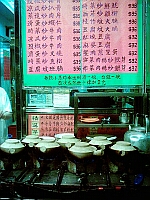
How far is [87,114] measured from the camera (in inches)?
256

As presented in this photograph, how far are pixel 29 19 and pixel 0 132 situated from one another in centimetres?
240

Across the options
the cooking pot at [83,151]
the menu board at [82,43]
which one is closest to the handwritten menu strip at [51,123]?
the menu board at [82,43]

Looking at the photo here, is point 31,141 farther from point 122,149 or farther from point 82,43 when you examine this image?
point 82,43

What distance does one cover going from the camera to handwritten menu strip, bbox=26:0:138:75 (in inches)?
119

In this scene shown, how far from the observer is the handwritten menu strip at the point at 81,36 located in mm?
3033

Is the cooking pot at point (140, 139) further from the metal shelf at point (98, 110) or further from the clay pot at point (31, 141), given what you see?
the clay pot at point (31, 141)

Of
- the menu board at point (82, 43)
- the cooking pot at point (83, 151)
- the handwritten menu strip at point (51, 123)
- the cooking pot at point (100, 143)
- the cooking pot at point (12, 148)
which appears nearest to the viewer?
the cooking pot at point (83, 151)

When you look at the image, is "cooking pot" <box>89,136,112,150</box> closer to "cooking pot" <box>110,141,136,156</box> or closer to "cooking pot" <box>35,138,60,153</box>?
"cooking pot" <box>110,141,136,156</box>

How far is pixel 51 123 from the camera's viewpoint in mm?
6270

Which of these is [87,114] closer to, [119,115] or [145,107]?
[119,115]

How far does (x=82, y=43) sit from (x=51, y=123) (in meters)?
3.42

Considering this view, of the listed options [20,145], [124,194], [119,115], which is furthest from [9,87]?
[124,194]

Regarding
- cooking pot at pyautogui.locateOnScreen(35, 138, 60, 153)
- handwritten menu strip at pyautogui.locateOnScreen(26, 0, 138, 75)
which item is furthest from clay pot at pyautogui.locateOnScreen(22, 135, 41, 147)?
handwritten menu strip at pyautogui.locateOnScreen(26, 0, 138, 75)

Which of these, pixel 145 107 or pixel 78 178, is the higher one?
pixel 145 107
